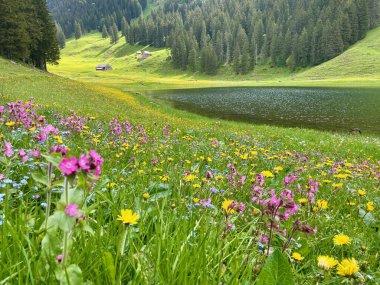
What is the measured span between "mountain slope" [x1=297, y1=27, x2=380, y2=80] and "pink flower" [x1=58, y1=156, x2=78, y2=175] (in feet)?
360

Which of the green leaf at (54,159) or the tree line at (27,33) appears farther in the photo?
the tree line at (27,33)

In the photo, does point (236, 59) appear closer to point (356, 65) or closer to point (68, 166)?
point (356, 65)

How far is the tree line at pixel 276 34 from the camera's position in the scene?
132 meters

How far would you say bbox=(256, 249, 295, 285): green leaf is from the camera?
166 centimetres

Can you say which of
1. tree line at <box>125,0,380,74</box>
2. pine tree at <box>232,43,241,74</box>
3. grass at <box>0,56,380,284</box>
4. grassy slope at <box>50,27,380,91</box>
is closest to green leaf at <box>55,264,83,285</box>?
grass at <box>0,56,380,284</box>

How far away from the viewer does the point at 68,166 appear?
3.93 ft

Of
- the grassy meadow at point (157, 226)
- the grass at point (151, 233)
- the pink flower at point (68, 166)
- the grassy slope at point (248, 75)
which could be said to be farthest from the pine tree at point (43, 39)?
the pink flower at point (68, 166)

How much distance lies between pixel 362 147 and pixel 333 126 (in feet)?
53.9

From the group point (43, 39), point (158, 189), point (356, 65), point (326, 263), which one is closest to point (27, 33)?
point (43, 39)

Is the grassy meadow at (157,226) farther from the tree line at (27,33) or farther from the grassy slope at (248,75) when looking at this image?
the grassy slope at (248,75)

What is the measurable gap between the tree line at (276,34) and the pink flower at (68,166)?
472 feet

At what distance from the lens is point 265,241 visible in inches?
106

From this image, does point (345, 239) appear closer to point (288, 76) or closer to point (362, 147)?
point (362, 147)

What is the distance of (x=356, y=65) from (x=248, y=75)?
43.7 m
